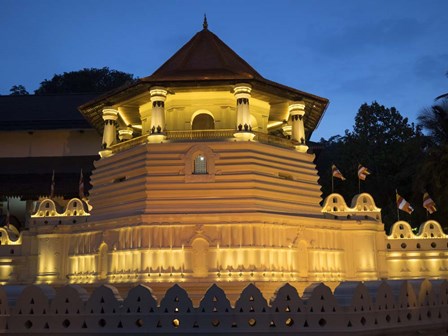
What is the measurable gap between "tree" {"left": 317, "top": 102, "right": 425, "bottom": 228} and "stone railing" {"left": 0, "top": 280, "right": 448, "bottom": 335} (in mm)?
28046

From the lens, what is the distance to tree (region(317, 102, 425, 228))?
41.9 meters

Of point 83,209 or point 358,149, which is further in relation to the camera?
point 358,149

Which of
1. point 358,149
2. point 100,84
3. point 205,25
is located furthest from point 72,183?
point 100,84

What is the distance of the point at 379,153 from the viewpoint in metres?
43.1

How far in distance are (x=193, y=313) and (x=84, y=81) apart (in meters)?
60.4

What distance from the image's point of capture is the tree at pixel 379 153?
41.9 m

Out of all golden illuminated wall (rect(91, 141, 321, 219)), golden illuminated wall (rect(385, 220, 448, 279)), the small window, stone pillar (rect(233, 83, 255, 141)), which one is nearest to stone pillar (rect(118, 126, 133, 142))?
golden illuminated wall (rect(91, 141, 321, 219))

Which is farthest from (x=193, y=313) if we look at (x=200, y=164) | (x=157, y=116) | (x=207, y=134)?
(x=157, y=116)

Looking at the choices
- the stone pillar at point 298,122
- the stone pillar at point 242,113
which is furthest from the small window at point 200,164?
the stone pillar at point 298,122

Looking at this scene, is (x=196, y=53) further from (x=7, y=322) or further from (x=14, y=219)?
(x=14, y=219)

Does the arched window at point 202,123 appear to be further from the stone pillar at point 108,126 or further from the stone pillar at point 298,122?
the stone pillar at point 108,126

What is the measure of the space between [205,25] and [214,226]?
11.4 m

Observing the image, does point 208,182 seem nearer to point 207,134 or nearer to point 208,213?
point 208,213

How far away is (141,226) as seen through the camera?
21.8 meters
